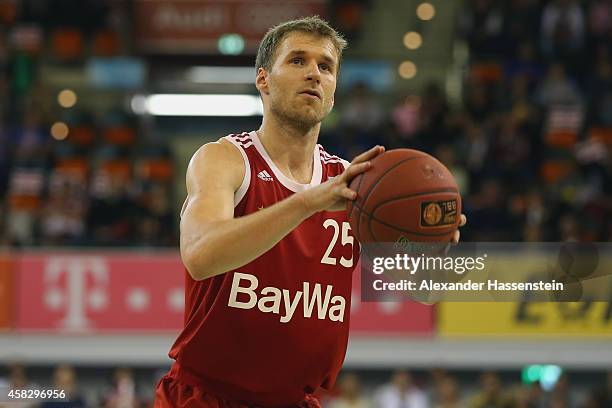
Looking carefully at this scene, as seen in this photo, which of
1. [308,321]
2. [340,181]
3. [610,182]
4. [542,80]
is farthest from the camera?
[542,80]

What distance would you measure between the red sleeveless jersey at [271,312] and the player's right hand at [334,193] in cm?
76

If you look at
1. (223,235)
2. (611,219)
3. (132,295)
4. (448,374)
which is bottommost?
(448,374)

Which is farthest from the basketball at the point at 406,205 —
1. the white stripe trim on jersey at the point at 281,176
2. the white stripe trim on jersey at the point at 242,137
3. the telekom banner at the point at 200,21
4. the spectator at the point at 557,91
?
the telekom banner at the point at 200,21

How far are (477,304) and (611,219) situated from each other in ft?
6.50

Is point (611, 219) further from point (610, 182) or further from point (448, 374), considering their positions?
point (448, 374)

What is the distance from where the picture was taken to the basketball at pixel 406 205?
129 inches

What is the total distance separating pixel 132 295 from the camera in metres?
11.1

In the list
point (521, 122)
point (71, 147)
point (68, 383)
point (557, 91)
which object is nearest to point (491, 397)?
point (521, 122)

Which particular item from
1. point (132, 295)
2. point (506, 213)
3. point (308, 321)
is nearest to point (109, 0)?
Answer: point (132, 295)

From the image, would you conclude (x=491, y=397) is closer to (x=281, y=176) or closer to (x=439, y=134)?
(x=439, y=134)

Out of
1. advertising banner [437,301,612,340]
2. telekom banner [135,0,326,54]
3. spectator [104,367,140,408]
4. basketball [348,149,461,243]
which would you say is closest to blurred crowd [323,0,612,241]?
advertising banner [437,301,612,340]

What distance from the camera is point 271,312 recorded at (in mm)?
3824

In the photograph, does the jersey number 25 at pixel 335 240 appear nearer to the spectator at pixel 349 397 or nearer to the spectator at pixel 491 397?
→ the spectator at pixel 349 397

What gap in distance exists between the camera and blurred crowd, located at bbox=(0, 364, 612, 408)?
1043 centimetres
